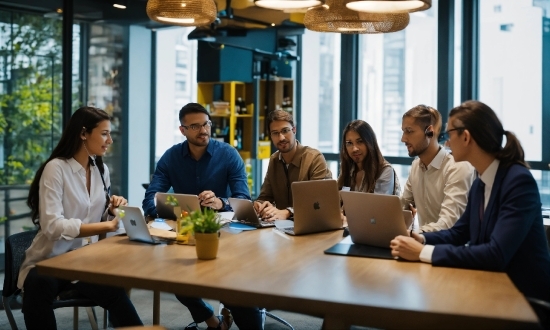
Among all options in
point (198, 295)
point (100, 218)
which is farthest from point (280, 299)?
point (100, 218)

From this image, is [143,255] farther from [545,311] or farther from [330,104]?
[330,104]

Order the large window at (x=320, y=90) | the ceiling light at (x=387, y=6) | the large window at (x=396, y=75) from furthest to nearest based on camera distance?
the large window at (x=320, y=90), the large window at (x=396, y=75), the ceiling light at (x=387, y=6)

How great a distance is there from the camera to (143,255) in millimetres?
3039

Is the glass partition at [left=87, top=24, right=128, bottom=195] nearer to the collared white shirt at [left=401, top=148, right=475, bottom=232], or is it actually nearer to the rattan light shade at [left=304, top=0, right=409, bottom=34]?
the rattan light shade at [left=304, top=0, right=409, bottom=34]

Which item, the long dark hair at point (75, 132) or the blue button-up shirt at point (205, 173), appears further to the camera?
the blue button-up shirt at point (205, 173)

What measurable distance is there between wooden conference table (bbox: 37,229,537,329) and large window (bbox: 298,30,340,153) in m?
5.13

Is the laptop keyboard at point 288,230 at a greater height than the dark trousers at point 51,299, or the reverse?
the laptop keyboard at point 288,230

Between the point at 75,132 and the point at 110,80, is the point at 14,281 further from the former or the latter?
the point at 110,80

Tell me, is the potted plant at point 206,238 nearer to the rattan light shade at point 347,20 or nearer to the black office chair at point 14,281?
the black office chair at point 14,281

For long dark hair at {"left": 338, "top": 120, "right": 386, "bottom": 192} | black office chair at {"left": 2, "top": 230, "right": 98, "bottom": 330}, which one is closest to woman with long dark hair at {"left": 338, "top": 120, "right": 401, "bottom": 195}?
long dark hair at {"left": 338, "top": 120, "right": 386, "bottom": 192}

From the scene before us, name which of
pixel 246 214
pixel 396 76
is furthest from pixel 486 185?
pixel 396 76

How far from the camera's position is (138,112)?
7867mm

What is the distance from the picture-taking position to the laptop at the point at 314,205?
3545 millimetres

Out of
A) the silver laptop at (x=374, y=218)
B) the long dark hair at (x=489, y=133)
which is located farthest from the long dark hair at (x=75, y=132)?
the long dark hair at (x=489, y=133)
